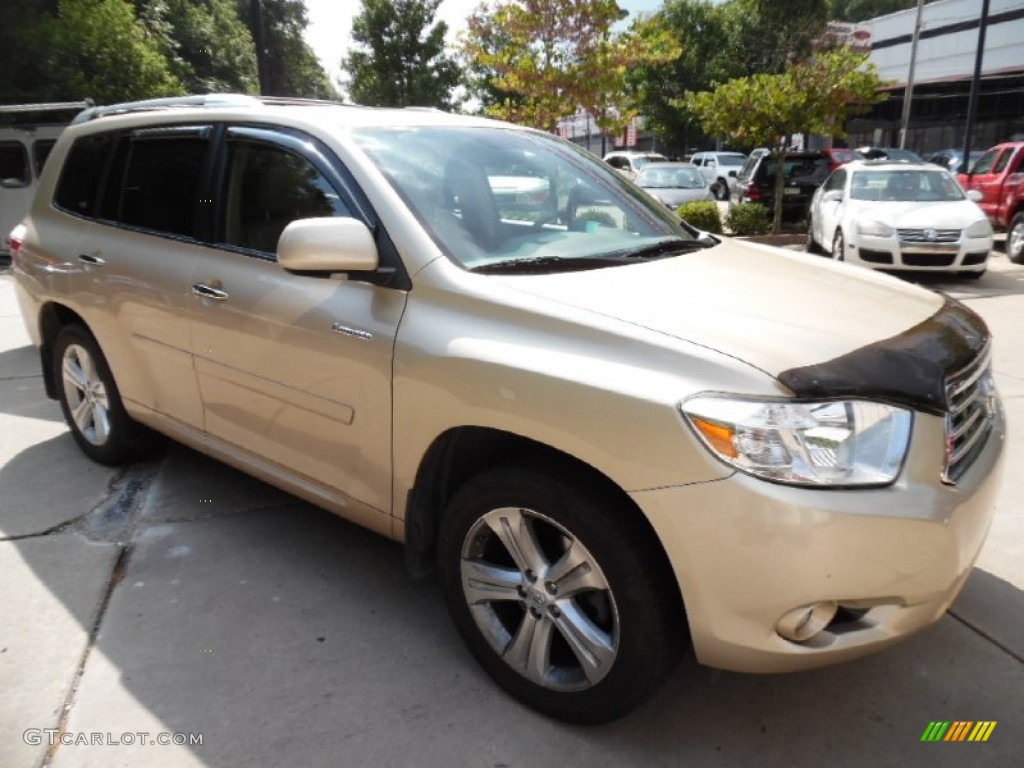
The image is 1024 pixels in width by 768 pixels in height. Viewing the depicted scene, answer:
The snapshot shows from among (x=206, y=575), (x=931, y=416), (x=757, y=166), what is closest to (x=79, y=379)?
(x=206, y=575)

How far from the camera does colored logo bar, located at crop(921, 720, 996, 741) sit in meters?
2.29

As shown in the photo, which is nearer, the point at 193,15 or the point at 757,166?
the point at 757,166

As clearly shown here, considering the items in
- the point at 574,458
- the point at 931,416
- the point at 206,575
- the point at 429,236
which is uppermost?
the point at 429,236

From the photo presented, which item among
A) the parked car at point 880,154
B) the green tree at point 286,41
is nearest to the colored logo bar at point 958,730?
the parked car at point 880,154

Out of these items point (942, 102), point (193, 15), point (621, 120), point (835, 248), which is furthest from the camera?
point (942, 102)

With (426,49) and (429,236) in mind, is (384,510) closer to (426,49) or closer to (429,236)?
Result: (429,236)

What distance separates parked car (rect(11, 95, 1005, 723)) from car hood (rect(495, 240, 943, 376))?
0.01 metres

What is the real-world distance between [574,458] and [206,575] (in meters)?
1.88

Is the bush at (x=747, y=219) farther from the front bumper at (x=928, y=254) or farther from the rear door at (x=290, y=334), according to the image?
the rear door at (x=290, y=334)

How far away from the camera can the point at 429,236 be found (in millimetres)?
2545

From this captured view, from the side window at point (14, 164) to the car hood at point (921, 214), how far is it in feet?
43.5

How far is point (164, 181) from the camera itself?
3.58 m

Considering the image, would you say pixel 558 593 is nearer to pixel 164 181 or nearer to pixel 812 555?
pixel 812 555

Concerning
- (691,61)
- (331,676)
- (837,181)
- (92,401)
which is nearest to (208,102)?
(92,401)
